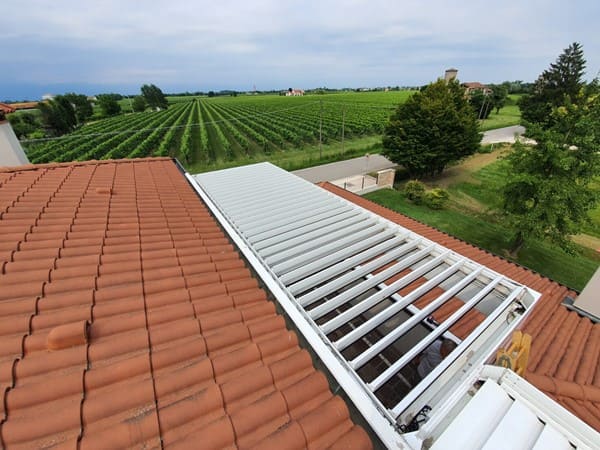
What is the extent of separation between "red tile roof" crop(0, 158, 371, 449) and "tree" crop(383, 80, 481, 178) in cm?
1634

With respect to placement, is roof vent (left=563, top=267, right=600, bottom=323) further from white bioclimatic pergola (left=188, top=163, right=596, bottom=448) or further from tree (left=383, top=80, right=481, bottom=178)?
tree (left=383, top=80, right=481, bottom=178)

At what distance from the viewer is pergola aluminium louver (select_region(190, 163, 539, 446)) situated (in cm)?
196

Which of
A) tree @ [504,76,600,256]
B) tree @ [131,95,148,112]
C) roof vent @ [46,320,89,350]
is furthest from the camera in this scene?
tree @ [131,95,148,112]

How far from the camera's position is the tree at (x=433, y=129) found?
51.1 ft

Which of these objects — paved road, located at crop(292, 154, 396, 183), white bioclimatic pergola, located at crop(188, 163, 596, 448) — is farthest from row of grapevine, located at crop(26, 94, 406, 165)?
white bioclimatic pergola, located at crop(188, 163, 596, 448)

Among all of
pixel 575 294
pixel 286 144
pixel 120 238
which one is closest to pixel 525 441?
pixel 120 238

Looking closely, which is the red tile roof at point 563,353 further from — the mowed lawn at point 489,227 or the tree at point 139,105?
the tree at point 139,105

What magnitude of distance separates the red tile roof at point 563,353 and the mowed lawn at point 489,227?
5.35 m

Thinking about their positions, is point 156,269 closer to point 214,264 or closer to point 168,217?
point 214,264

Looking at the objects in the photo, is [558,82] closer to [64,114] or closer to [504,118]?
[504,118]

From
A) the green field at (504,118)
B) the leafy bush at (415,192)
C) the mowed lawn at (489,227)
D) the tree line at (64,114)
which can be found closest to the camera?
the mowed lawn at (489,227)

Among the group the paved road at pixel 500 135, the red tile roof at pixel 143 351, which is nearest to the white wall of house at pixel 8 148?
the red tile roof at pixel 143 351

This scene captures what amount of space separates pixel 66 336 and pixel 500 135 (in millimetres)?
44702

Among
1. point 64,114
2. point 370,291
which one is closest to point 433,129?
point 370,291
